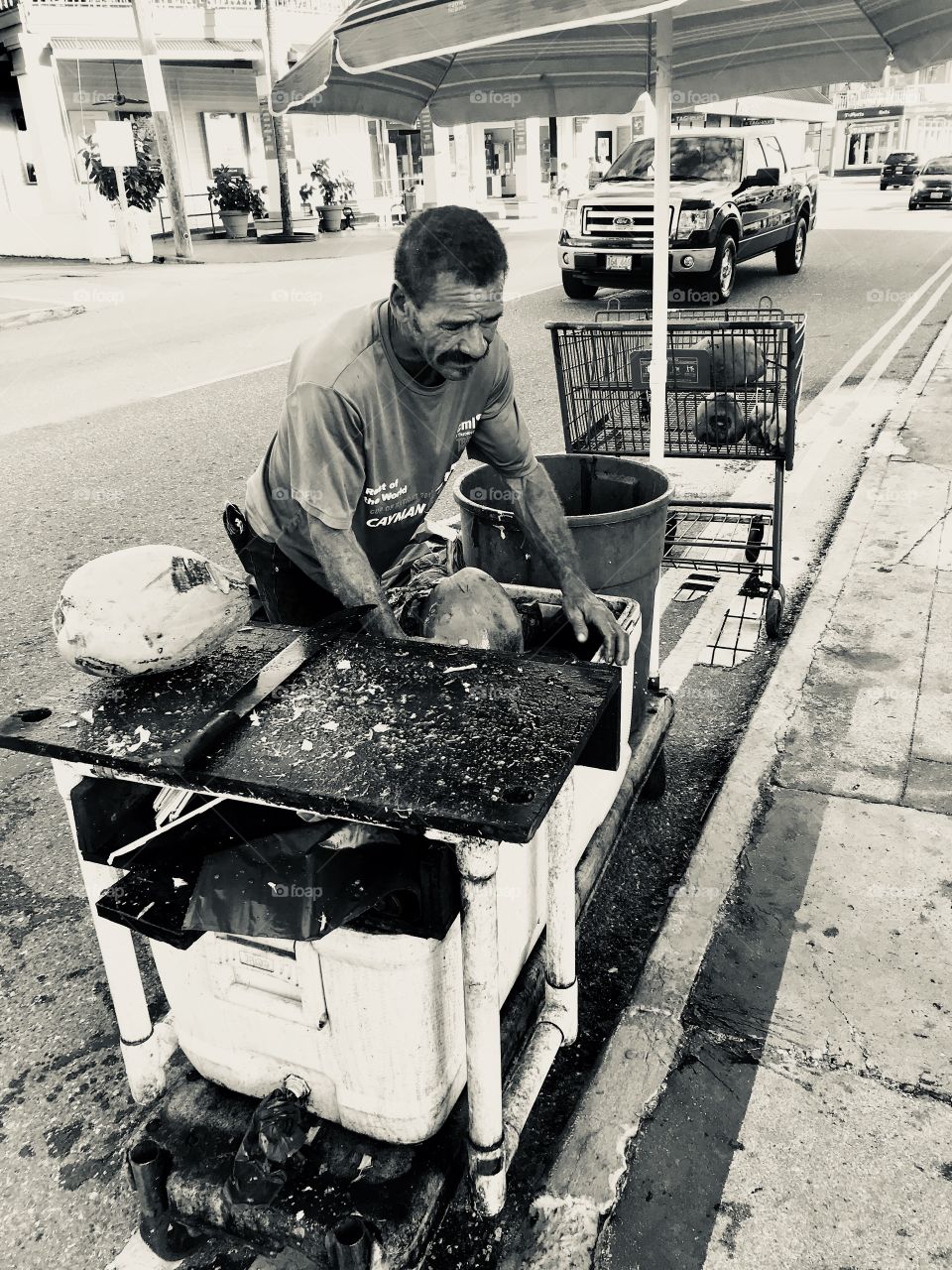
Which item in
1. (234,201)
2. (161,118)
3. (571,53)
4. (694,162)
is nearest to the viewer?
(571,53)

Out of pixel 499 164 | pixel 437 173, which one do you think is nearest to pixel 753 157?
pixel 437 173

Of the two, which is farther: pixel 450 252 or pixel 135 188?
pixel 135 188

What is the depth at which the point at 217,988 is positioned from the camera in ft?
7.04

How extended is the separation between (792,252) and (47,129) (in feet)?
69.6

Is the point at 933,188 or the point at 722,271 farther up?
the point at 933,188

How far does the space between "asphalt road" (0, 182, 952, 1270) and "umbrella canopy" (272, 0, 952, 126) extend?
2557 millimetres

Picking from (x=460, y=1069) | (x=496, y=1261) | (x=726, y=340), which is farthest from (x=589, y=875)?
(x=726, y=340)

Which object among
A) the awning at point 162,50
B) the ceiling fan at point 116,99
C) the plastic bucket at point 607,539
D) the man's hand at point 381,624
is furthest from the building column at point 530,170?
the man's hand at point 381,624

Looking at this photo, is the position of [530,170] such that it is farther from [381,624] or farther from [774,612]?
[381,624]

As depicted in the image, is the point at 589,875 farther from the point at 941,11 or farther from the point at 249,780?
the point at 941,11

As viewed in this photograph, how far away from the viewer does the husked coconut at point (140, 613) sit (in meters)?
1.99

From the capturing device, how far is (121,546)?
6.20 m

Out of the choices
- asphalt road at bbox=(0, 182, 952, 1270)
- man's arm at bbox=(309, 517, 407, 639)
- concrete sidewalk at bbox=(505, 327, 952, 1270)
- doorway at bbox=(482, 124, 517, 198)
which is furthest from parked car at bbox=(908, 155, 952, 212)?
man's arm at bbox=(309, 517, 407, 639)

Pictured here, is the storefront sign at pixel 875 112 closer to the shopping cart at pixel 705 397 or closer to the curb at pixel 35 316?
the curb at pixel 35 316
